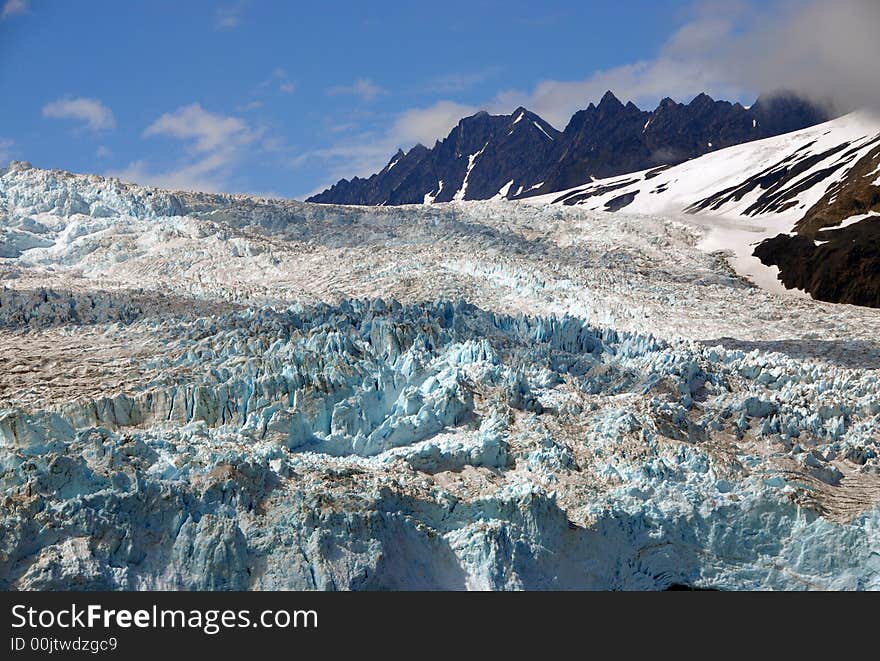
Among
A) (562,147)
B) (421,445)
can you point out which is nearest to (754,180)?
(421,445)

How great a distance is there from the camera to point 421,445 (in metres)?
16.3

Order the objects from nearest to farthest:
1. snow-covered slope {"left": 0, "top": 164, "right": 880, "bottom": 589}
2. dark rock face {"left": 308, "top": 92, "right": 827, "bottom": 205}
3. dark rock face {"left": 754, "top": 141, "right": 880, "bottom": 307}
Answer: snow-covered slope {"left": 0, "top": 164, "right": 880, "bottom": 589}
dark rock face {"left": 754, "top": 141, "right": 880, "bottom": 307}
dark rock face {"left": 308, "top": 92, "right": 827, "bottom": 205}

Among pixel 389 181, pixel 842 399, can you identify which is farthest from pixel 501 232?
pixel 389 181

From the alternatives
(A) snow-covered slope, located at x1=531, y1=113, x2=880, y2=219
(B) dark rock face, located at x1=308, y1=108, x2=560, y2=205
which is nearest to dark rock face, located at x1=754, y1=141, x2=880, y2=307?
(A) snow-covered slope, located at x1=531, y1=113, x2=880, y2=219

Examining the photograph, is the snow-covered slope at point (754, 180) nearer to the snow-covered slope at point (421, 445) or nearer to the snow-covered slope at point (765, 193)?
the snow-covered slope at point (765, 193)

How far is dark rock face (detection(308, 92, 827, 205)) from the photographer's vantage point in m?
117

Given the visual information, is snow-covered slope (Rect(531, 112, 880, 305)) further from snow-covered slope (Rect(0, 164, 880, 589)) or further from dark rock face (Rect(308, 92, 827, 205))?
dark rock face (Rect(308, 92, 827, 205))

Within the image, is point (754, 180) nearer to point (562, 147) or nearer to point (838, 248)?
point (838, 248)

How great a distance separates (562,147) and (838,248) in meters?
97.4

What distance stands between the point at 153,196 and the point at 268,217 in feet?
16.9

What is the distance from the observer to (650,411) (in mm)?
17750

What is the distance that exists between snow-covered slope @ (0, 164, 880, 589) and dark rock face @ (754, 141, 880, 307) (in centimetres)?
1013

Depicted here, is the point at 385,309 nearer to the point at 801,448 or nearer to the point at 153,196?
the point at 801,448

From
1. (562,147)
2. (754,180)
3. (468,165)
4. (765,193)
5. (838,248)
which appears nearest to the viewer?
(838,248)
